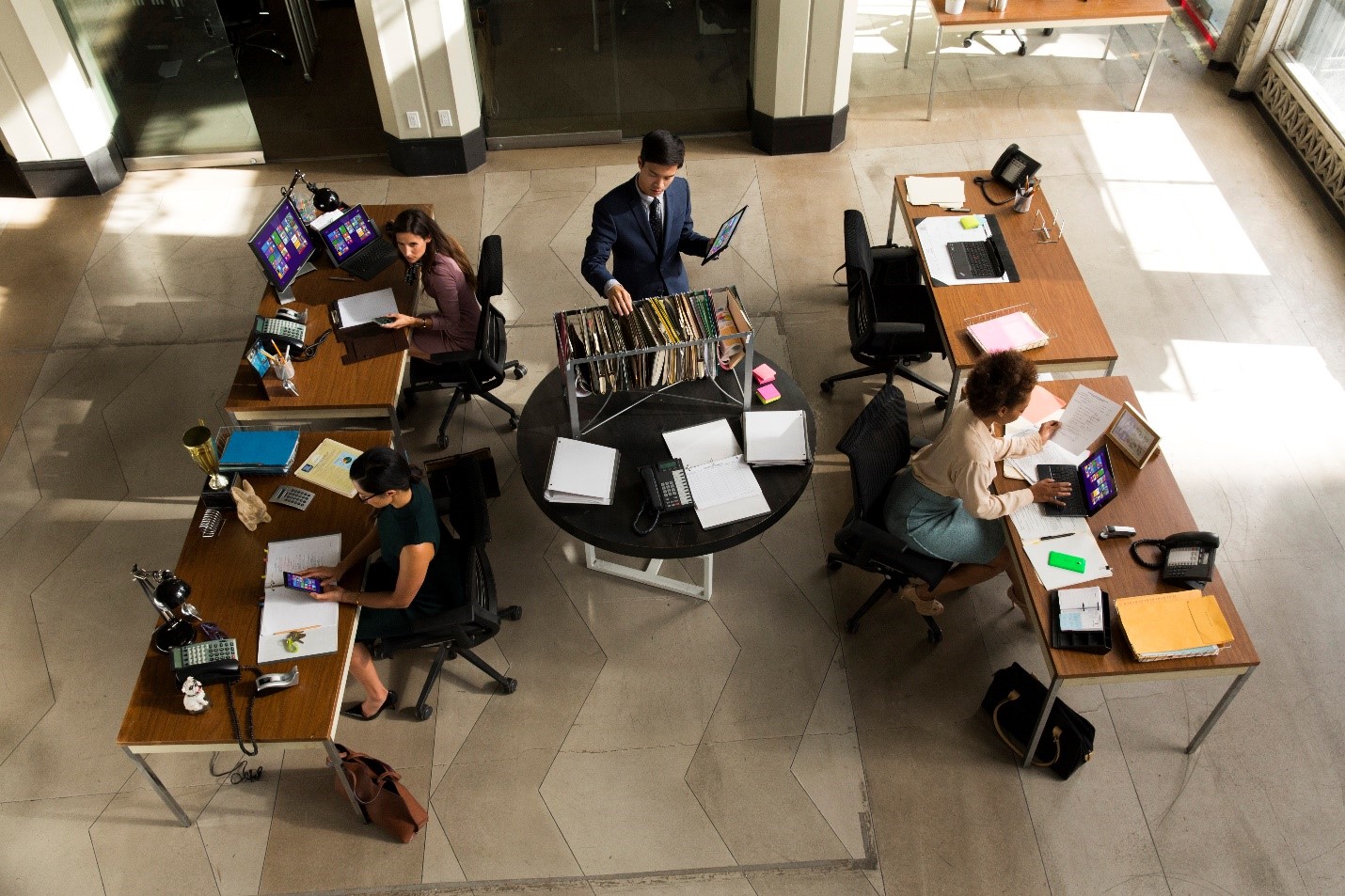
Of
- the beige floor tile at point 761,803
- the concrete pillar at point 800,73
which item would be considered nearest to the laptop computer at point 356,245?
the beige floor tile at point 761,803

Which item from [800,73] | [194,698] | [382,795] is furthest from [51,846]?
[800,73]

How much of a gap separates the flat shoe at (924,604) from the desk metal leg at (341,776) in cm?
248

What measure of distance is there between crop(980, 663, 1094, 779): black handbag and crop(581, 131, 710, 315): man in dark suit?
232cm

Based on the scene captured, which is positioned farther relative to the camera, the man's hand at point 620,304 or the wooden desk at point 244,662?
the man's hand at point 620,304

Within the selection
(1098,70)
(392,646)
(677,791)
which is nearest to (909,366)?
(677,791)

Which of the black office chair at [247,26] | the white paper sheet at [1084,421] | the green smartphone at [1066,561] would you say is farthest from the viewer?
the black office chair at [247,26]

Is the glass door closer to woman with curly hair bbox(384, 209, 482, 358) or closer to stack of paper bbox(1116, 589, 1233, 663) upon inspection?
woman with curly hair bbox(384, 209, 482, 358)

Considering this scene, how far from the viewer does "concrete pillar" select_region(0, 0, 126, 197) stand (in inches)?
252

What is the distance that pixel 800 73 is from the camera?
6965 mm

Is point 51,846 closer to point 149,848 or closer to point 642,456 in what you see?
point 149,848

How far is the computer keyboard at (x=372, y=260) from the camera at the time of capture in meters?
5.14

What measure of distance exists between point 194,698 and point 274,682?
0.89 ft

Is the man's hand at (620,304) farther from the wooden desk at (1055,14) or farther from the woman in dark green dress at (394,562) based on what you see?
the wooden desk at (1055,14)

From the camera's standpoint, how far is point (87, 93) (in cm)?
690
